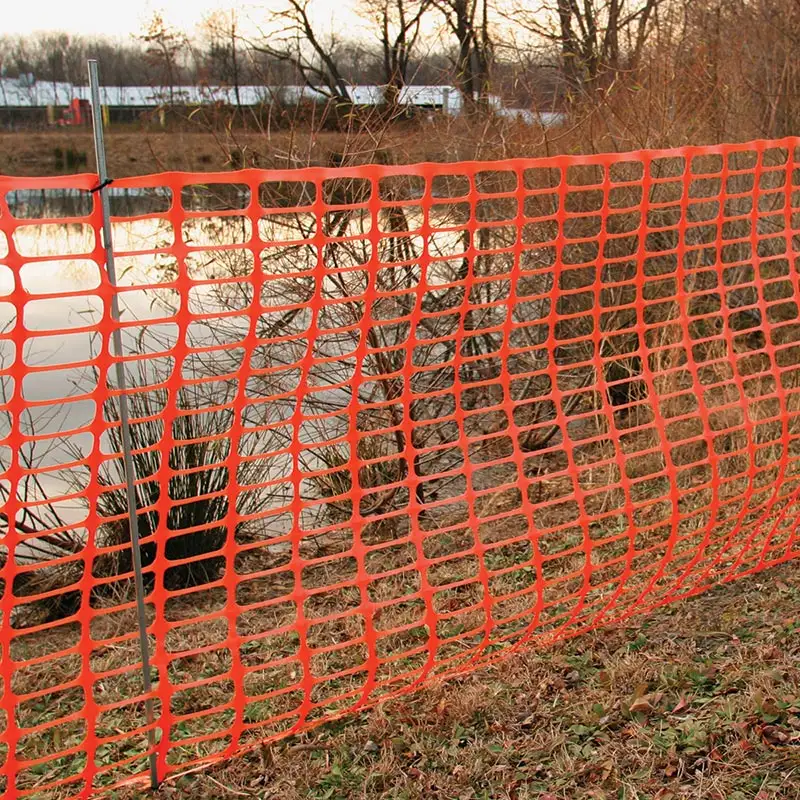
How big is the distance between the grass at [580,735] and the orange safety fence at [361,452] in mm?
119

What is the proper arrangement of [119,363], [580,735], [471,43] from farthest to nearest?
1. [471,43]
2. [580,735]
3. [119,363]

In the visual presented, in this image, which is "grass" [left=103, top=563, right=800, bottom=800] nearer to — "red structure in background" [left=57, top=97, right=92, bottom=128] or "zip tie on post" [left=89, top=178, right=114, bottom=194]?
"zip tie on post" [left=89, top=178, right=114, bottom=194]

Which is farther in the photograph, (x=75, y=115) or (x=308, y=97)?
(x=75, y=115)

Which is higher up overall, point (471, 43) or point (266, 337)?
point (471, 43)

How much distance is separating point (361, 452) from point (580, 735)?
9.94 feet

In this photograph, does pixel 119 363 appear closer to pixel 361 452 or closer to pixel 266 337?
pixel 266 337

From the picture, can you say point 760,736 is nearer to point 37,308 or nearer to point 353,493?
point 353,493

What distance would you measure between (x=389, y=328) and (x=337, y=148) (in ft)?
3.72

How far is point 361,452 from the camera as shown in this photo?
5.71 metres

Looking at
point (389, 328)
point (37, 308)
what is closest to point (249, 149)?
point (389, 328)

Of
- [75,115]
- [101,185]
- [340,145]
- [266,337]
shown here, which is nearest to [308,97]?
[340,145]

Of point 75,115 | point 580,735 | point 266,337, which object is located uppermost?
point 75,115

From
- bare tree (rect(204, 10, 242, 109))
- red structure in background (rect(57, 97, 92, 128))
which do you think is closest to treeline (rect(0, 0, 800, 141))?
bare tree (rect(204, 10, 242, 109))

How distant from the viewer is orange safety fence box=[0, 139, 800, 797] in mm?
2807
